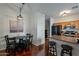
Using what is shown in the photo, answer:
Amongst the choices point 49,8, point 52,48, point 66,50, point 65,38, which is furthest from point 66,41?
point 49,8

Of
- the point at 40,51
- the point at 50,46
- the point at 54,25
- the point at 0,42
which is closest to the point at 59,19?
the point at 54,25

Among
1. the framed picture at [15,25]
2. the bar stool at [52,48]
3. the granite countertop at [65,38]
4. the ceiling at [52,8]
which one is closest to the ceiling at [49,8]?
the ceiling at [52,8]

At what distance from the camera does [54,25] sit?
5.72 ft

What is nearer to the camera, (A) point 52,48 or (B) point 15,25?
(B) point 15,25

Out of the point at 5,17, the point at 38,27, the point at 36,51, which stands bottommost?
the point at 36,51

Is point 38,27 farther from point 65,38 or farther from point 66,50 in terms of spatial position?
point 66,50

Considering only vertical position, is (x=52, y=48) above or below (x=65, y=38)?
below

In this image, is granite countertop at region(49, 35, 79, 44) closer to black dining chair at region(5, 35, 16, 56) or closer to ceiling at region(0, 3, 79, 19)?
ceiling at region(0, 3, 79, 19)

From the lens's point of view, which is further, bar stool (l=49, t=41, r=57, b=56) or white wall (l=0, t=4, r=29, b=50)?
bar stool (l=49, t=41, r=57, b=56)

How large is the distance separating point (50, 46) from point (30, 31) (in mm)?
476

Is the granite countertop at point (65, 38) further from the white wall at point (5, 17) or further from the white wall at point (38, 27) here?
the white wall at point (5, 17)

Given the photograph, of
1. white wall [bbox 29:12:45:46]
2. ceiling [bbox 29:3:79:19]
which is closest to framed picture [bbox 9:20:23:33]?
white wall [bbox 29:12:45:46]

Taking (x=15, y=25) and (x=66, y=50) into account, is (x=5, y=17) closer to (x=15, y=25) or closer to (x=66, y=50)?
(x=15, y=25)

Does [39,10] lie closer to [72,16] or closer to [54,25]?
[54,25]
